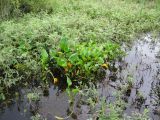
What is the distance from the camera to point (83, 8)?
9289 millimetres

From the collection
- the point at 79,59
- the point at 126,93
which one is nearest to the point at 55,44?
the point at 79,59

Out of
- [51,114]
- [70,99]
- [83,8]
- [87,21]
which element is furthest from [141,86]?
[83,8]

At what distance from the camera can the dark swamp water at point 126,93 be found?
4480 millimetres

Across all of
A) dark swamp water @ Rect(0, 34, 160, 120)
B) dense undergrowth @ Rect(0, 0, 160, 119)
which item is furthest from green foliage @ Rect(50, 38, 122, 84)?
dark swamp water @ Rect(0, 34, 160, 120)

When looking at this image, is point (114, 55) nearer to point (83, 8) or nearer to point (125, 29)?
point (125, 29)

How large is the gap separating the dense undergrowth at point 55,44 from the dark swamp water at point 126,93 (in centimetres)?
27

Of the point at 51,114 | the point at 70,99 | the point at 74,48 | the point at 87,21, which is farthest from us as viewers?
the point at 87,21

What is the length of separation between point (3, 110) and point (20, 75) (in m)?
0.88

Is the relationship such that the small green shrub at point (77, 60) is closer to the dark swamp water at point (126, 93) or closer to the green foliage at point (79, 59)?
the green foliage at point (79, 59)

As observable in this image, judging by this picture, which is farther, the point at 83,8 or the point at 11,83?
the point at 83,8

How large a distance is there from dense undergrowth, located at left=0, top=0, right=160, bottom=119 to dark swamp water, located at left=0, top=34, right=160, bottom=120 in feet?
0.88

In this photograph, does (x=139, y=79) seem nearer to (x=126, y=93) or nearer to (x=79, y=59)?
(x=126, y=93)

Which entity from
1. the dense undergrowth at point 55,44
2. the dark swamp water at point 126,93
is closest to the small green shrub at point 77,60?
the dense undergrowth at point 55,44

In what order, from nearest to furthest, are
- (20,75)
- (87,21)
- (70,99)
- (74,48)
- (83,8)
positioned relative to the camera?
(70,99) → (20,75) → (74,48) → (87,21) → (83,8)
